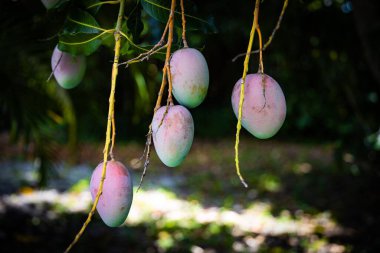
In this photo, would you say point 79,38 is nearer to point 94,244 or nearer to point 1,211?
point 94,244

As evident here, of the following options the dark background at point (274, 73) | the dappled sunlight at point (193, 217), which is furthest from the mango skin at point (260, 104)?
the dappled sunlight at point (193, 217)

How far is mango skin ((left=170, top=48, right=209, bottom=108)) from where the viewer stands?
1.81 ft

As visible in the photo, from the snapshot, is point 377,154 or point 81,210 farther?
point 81,210

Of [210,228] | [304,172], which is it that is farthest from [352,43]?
[304,172]

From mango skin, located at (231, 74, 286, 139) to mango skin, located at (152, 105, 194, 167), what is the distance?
2.6 inches

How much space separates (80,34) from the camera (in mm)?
674

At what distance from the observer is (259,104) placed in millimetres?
569

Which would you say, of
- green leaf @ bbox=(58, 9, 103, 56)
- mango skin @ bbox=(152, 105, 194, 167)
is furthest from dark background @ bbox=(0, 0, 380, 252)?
mango skin @ bbox=(152, 105, 194, 167)

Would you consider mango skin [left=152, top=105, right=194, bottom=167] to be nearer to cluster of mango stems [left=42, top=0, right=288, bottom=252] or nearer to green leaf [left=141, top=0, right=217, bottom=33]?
cluster of mango stems [left=42, top=0, right=288, bottom=252]

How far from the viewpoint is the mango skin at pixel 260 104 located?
0.57m

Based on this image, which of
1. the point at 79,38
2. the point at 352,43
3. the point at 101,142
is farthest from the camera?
the point at 101,142

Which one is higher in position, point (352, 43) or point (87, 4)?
point (352, 43)

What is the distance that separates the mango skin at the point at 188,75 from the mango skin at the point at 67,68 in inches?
9.3

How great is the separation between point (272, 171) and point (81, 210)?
2.95m
